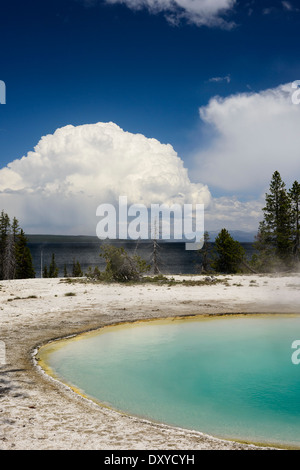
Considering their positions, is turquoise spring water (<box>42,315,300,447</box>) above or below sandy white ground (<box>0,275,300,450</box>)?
below

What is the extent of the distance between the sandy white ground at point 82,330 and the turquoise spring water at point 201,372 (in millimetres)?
1151

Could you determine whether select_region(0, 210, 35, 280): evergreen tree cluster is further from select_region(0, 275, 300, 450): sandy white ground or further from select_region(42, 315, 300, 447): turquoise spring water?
select_region(42, 315, 300, 447): turquoise spring water

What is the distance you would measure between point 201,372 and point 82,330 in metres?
5.70

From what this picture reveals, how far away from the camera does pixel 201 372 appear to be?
1266 centimetres

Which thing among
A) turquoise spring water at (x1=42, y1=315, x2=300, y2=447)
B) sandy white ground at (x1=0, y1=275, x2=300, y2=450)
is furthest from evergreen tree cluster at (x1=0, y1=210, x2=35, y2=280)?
turquoise spring water at (x1=42, y1=315, x2=300, y2=447)

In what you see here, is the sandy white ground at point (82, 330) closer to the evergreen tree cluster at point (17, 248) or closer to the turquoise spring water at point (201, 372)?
the turquoise spring water at point (201, 372)

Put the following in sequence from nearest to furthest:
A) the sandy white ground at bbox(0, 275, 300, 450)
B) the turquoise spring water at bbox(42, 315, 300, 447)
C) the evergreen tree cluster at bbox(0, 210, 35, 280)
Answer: the sandy white ground at bbox(0, 275, 300, 450)
the turquoise spring water at bbox(42, 315, 300, 447)
the evergreen tree cluster at bbox(0, 210, 35, 280)

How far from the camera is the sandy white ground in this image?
21.4 ft

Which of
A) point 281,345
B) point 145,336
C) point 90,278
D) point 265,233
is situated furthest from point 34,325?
point 265,233

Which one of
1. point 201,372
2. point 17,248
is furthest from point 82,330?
point 17,248

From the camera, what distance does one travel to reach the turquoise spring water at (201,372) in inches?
345

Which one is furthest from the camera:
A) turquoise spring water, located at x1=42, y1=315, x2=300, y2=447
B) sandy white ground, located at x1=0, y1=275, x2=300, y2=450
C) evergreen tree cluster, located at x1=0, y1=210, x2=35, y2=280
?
evergreen tree cluster, located at x1=0, y1=210, x2=35, y2=280

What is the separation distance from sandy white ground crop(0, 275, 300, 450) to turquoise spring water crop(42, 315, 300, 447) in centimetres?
115

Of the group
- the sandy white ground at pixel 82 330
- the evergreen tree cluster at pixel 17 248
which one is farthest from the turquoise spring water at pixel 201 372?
the evergreen tree cluster at pixel 17 248
